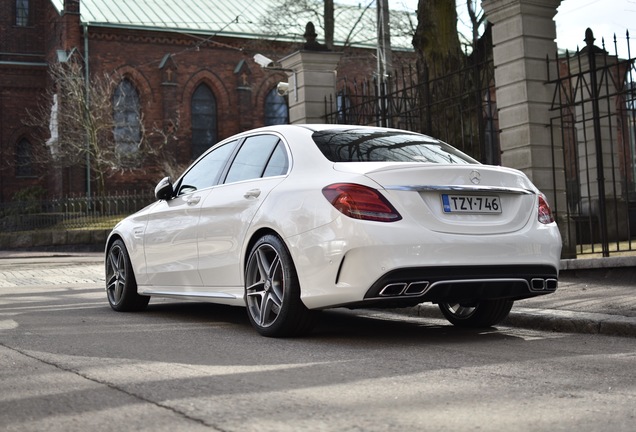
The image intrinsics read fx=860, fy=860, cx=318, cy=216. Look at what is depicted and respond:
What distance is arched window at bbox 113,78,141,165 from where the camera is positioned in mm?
38812

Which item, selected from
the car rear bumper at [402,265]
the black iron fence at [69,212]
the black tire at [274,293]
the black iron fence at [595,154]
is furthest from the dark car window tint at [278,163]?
the black iron fence at [69,212]

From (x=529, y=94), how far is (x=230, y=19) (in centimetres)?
3473

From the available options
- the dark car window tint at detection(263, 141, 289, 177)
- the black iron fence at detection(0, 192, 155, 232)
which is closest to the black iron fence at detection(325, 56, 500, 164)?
the dark car window tint at detection(263, 141, 289, 177)

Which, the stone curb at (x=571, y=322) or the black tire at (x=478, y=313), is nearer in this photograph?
the stone curb at (x=571, y=322)

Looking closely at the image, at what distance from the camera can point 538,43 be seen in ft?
36.2

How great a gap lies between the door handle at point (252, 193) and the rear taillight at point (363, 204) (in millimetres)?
912

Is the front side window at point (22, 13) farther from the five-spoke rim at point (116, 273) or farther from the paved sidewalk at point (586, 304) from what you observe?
the paved sidewalk at point (586, 304)

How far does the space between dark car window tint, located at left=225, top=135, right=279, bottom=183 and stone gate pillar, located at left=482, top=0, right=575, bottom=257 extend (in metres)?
4.86

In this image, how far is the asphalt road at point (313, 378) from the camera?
357 cm

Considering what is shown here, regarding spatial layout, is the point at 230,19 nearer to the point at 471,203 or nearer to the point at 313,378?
the point at 471,203

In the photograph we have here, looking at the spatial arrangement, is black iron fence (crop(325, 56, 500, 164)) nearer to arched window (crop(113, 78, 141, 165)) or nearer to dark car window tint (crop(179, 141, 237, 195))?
dark car window tint (crop(179, 141, 237, 195))

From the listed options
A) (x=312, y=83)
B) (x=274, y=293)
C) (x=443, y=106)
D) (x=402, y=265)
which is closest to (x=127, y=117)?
(x=312, y=83)

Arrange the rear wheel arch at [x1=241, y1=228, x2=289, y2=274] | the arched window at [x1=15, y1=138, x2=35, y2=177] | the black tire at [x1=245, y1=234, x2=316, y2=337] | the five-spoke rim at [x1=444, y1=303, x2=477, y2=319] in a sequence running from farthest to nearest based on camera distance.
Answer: the arched window at [x1=15, y1=138, x2=35, y2=177] < the five-spoke rim at [x1=444, y1=303, x2=477, y2=319] < the rear wheel arch at [x1=241, y1=228, x2=289, y2=274] < the black tire at [x1=245, y1=234, x2=316, y2=337]

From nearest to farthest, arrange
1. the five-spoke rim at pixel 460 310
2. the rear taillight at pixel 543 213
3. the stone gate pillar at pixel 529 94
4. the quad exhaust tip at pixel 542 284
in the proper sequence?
the quad exhaust tip at pixel 542 284 < the rear taillight at pixel 543 213 < the five-spoke rim at pixel 460 310 < the stone gate pillar at pixel 529 94
